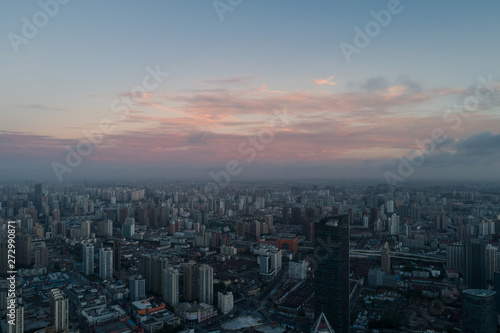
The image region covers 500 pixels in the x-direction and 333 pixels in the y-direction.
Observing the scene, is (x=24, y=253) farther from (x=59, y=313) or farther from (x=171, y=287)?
(x=171, y=287)

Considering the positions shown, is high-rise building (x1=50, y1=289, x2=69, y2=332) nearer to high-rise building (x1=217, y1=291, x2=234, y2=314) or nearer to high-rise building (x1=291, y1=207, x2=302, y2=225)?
high-rise building (x1=217, y1=291, x2=234, y2=314)

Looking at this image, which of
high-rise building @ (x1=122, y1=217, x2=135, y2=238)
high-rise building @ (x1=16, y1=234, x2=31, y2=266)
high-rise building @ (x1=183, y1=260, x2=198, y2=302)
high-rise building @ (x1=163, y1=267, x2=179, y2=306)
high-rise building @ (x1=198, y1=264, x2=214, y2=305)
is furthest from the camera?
high-rise building @ (x1=122, y1=217, x2=135, y2=238)

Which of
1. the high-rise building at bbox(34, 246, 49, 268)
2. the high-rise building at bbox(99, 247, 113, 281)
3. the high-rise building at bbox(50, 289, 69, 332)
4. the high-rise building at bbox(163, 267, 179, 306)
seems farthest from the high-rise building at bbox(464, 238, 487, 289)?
the high-rise building at bbox(34, 246, 49, 268)

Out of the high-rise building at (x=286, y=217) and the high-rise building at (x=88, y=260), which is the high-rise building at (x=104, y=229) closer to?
the high-rise building at (x=88, y=260)

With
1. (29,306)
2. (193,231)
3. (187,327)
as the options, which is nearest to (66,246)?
(193,231)

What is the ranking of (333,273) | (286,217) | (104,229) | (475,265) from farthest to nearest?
(286,217), (104,229), (475,265), (333,273)

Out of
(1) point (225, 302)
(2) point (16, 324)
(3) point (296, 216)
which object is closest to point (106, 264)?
(2) point (16, 324)
